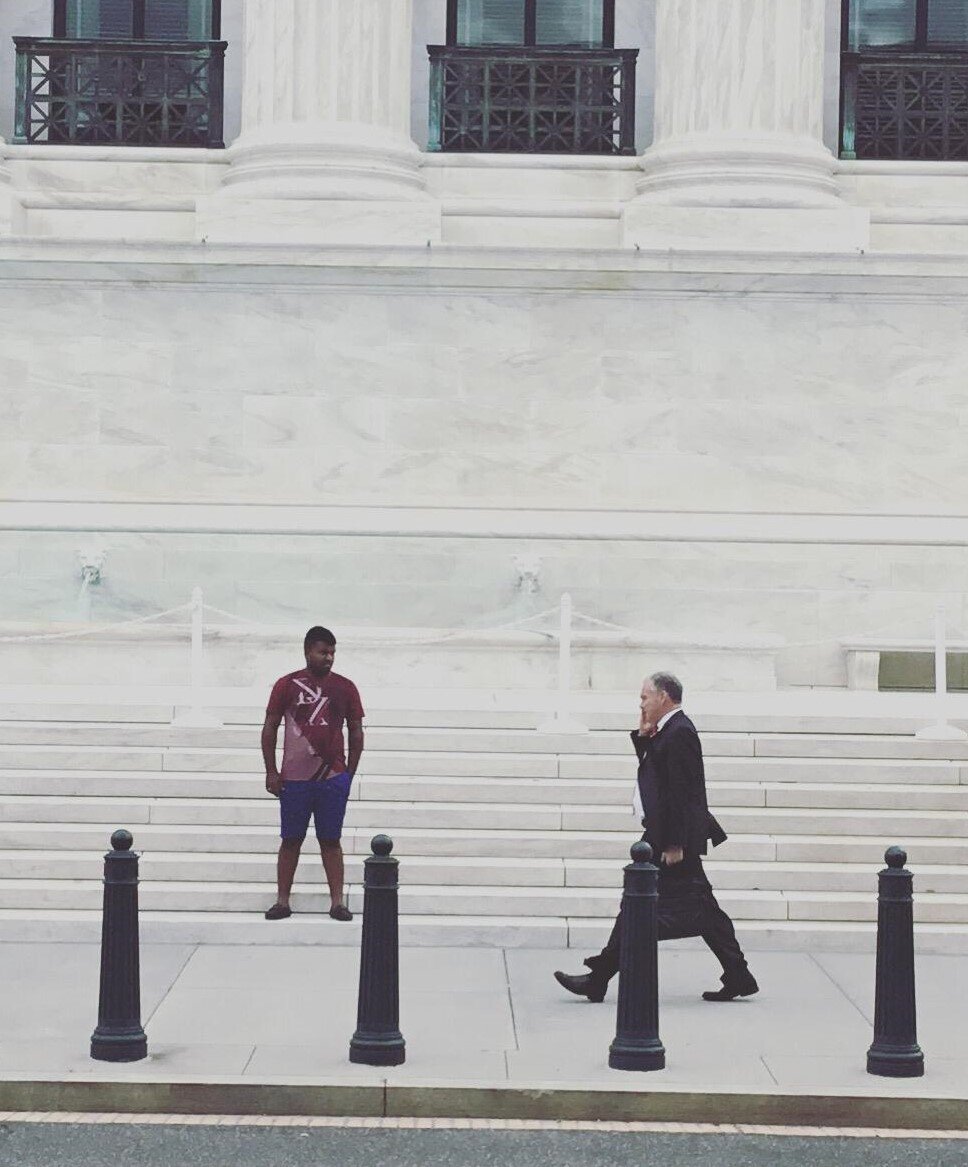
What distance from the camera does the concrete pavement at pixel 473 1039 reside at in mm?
9578

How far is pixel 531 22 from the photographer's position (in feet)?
78.8

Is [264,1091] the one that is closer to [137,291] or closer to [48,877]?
[48,877]

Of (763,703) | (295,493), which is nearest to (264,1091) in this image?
(763,703)

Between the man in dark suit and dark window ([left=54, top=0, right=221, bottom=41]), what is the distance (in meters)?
14.4

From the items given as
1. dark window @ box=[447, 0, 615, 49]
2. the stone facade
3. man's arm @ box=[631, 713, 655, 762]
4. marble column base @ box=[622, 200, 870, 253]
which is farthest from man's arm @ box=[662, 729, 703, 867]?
dark window @ box=[447, 0, 615, 49]

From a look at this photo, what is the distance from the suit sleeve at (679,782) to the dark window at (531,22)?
13967 millimetres

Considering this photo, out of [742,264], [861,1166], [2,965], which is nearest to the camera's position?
[861,1166]

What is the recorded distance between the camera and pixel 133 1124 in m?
9.37

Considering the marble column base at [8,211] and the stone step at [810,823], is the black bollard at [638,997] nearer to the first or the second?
the stone step at [810,823]

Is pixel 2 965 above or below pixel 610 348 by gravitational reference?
below

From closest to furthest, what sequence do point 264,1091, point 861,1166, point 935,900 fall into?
point 861,1166, point 264,1091, point 935,900

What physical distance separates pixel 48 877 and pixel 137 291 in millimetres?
8549

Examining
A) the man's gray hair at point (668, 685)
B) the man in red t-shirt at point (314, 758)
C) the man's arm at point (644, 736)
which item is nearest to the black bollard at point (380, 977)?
the man's arm at point (644, 736)

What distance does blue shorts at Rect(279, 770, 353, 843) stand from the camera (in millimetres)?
13289
